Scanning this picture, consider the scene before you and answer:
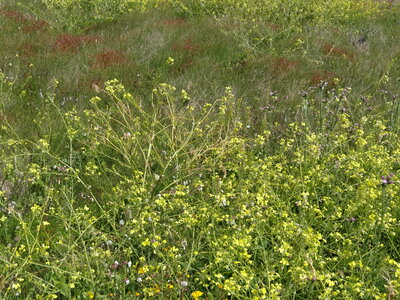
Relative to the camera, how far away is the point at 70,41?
629cm

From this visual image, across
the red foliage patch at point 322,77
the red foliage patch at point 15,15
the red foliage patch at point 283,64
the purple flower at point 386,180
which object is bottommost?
the red foliage patch at point 15,15

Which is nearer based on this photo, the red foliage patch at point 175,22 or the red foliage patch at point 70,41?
the red foliage patch at point 70,41

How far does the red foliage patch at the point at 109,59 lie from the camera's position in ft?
18.1

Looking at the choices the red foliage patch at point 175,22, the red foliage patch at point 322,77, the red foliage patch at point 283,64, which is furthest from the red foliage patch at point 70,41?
the red foliage patch at point 322,77

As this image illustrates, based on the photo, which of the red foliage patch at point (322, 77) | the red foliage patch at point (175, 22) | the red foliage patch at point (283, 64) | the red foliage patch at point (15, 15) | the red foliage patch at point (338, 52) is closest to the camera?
the red foliage patch at point (322, 77)

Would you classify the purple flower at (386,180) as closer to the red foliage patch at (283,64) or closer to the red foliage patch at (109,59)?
the red foliage patch at (283,64)

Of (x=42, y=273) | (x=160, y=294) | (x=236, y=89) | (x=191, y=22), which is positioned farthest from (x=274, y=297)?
(x=191, y=22)

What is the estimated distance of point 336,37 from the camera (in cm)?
789

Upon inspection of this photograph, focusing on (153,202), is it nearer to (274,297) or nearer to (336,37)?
(274,297)

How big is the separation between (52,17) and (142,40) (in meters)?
2.03

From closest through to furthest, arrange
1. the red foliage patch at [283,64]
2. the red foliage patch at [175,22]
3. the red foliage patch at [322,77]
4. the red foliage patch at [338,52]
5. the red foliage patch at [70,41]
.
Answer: the red foliage patch at [322,77]
the red foliage patch at [283,64]
the red foliage patch at [70,41]
the red foliage patch at [338,52]
the red foliage patch at [175,22]

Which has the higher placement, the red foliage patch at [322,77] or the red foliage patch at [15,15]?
the red foliage patch at [322,77]

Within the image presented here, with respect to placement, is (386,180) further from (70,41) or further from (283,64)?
(70,41)

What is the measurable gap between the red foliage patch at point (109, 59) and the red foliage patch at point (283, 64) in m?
2.09
